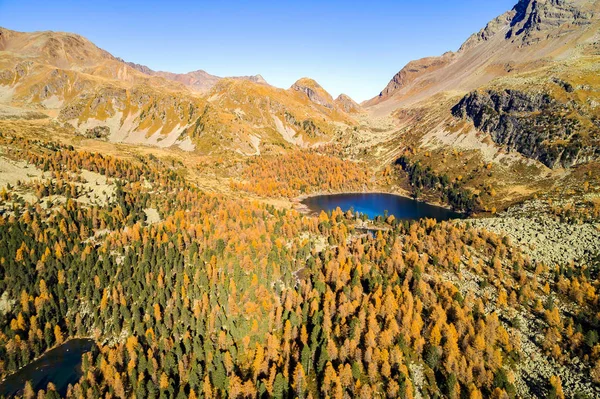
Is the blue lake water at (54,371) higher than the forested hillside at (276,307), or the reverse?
the forested hillside at (276,307)

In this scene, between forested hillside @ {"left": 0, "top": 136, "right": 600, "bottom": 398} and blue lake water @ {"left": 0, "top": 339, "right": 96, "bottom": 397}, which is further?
blue lake water @ {"left": 0, "top": 339, "right": 96, "bottom": 397}

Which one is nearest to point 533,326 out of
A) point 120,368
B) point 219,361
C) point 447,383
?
point 447,383

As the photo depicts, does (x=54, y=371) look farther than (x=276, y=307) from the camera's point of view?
No

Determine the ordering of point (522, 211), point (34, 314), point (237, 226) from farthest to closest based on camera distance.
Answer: point (522, 211)
point (237, 226)
point (34, 314)

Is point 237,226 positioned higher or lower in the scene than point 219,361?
higher

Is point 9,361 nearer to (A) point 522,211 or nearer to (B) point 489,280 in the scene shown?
(B) point 489,280

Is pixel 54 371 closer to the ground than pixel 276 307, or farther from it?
→ closer to the ground

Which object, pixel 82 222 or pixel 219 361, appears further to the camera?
pixel 82 222

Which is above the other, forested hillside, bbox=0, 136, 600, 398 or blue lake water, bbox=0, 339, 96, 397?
forested hillside, bbox=0, 136, 600, 398
